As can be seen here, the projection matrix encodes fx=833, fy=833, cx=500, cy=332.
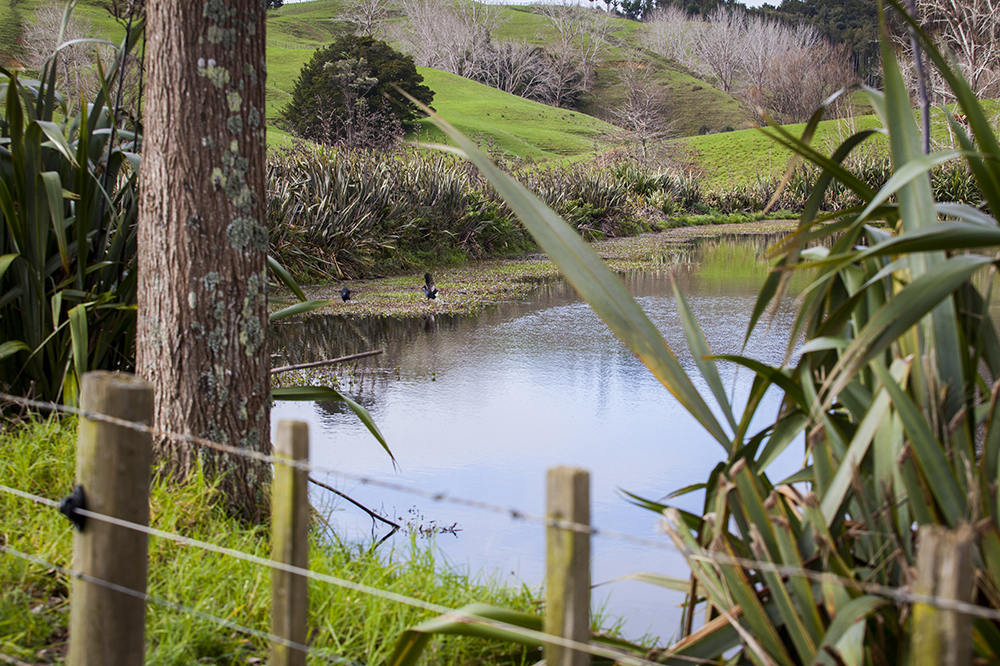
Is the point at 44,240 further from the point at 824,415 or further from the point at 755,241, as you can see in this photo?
the point at 755,241

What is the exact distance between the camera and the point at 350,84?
26344 mm

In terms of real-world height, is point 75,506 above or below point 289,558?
above

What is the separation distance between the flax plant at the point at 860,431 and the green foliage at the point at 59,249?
2.20m

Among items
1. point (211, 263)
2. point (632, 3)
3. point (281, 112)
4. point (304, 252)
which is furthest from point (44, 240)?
point (632, 3)

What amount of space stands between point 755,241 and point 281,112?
722 inches

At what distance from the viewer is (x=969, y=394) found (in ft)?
5.71

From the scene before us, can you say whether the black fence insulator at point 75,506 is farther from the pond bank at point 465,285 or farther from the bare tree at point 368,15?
the bare tree at point 368,15

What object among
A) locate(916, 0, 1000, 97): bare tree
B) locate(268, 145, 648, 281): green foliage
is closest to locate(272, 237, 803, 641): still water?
locate(268, 145, 648, 281): green foliage

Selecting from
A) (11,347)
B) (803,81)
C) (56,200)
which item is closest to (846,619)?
(56,200)

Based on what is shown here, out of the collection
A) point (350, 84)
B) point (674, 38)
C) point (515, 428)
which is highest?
point (674, 38)

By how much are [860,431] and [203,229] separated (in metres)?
2.13

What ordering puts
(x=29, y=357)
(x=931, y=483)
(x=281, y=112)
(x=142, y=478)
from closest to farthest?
(x=931, y=483) < (x=142, y=478) < (x=29, y=357) < (x=281, y=112)

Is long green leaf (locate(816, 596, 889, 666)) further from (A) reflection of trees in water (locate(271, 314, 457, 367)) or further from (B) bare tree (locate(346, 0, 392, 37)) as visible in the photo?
(B) bare tree (locate(346, 0, 392, 37))

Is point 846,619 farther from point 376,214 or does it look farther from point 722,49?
point 722,49
